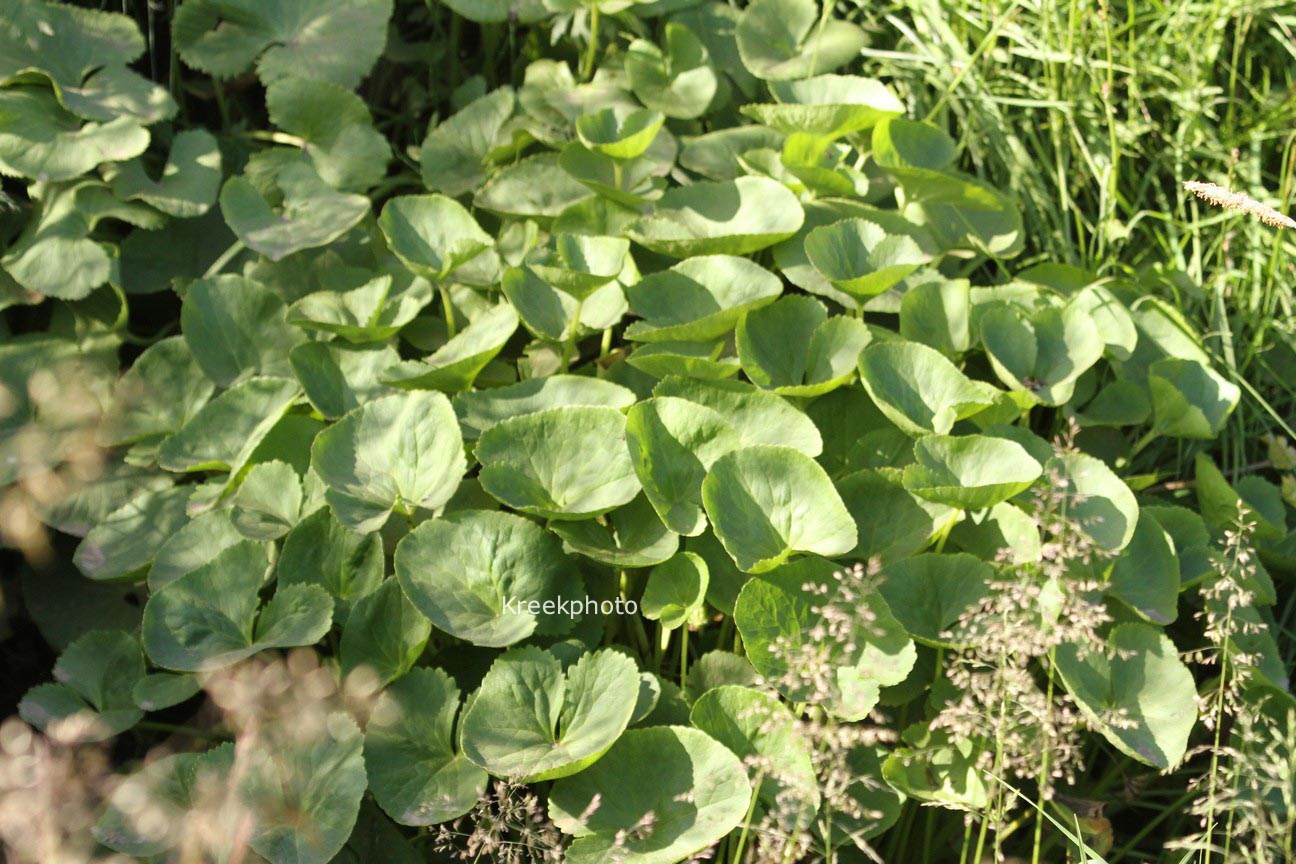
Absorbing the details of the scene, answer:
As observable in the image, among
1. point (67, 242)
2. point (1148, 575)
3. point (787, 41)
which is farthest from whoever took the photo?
point (787, 41)

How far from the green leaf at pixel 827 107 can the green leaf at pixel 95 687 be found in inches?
42.9

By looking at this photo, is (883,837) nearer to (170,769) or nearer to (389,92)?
(170,769)

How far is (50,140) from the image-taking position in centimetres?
165

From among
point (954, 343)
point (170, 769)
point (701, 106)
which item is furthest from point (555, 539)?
point (701, 106)

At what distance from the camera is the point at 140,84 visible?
5.68 feet

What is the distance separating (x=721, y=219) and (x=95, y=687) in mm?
976

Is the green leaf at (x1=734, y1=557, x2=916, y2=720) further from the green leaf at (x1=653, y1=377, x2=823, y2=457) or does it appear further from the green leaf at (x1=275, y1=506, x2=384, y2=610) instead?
the green leaf at (x1=275, y1=506, x2=384, y2=610)

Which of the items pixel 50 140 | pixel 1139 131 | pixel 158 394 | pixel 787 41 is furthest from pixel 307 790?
pixel 1139 131

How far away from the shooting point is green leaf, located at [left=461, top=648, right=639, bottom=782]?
3.75 feet

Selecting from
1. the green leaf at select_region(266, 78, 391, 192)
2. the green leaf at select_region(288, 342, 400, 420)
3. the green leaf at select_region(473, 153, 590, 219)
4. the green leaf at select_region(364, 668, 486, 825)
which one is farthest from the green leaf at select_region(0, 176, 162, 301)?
the green leaf at select_region(364, 668, 486, 825)

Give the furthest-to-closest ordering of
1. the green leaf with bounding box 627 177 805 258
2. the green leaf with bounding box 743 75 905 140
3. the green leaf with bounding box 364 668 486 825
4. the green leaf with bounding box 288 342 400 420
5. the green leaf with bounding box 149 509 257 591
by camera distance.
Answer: the green leaf with bounding box 743 75 905 140, the green leaf with bounding box 627 177 805 258, the green leaf with bounding box 288 342 400 420, the green leaf with bounding box 149 509 257 591, the green leaf with bounding box 364 668 486 825

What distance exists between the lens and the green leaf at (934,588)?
1.31 metres

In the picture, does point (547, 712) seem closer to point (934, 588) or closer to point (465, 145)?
point (934, 588)

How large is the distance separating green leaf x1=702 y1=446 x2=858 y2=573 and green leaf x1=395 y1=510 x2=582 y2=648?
0.19 metres
